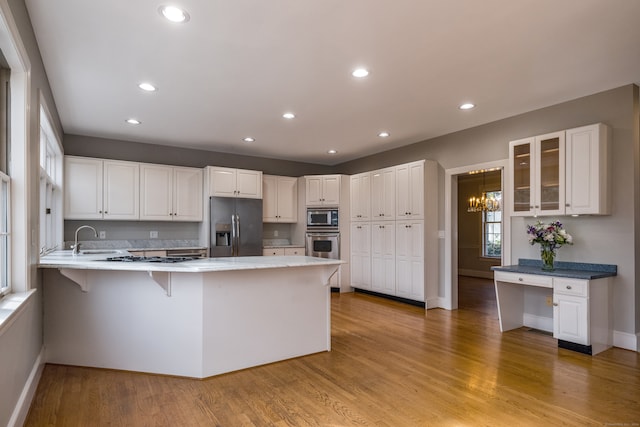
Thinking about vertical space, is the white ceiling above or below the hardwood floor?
above

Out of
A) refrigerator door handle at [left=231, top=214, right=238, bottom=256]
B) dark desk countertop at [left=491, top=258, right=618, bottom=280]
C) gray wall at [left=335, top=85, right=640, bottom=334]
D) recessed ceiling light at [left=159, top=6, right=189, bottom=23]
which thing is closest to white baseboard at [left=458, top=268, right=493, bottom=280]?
gray wall at [left=335, top=85, right=640, bottom=334]

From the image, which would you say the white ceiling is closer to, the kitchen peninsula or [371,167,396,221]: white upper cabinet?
[371,167,396,221]: white upper cabinet

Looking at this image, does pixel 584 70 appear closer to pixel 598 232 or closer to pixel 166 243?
pixel 598 232

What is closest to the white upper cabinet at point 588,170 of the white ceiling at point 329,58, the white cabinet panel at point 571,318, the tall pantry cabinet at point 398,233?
the white ceiling at point 329,58

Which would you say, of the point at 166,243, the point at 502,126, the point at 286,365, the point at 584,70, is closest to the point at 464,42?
the point at 584,70

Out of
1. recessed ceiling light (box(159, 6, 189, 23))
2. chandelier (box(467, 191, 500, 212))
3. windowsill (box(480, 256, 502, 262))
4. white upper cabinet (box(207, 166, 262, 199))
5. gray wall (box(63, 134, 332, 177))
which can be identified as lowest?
windowsill (box(480, 256, 502, 262))

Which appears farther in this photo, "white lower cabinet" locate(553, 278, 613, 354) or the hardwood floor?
"white lower cabinet" locate(553, 278, 613, 354)

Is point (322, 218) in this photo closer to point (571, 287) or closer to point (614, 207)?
point (571, 287)

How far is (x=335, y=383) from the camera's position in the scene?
2.87 m

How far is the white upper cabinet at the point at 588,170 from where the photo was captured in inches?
144

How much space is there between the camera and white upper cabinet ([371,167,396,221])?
239 inches

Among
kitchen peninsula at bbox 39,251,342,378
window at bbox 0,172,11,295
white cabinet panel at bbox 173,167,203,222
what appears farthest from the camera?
white cabinet panel at bbox 173,167,203,222

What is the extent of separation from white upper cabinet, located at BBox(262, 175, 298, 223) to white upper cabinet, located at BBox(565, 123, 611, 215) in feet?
15.1

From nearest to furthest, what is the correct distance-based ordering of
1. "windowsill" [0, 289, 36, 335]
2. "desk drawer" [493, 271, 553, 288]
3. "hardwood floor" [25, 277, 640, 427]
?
1. "windowsill" [0, 289, 36, 335]
2. "hardwood floor" [25, 277, 640, 427]
3. "desk drawer" [493, 271, 553, 288]
